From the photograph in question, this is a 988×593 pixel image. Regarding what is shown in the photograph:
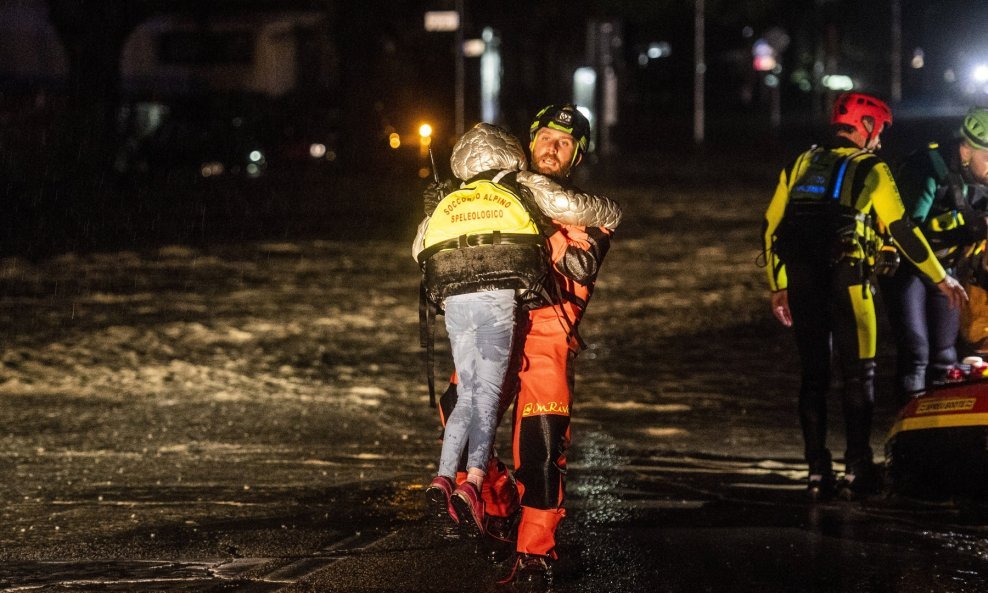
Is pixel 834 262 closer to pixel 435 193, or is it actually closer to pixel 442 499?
pixel 435 193

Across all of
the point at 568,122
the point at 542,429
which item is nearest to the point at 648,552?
the point at 542,429

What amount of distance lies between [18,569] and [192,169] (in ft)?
92.8

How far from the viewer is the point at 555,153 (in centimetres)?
593

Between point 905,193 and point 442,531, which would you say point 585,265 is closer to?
point 442,531

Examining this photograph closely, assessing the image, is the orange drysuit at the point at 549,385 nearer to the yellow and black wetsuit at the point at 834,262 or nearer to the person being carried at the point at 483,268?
the person being carried at the point at 483,268

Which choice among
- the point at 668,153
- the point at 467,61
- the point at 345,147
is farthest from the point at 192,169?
the point at 467,61

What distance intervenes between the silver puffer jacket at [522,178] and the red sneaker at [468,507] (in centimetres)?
93

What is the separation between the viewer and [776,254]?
7.45m

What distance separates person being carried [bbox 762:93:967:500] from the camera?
7148 millimetres

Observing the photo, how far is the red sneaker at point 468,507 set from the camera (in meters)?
5.50

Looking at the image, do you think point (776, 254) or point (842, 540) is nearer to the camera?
point (842, 540)

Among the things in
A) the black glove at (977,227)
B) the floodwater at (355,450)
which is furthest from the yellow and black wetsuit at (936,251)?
the floodwater at (355,450)

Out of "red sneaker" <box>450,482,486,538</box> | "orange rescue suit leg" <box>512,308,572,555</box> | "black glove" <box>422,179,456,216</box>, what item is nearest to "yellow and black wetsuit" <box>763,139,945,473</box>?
"orange rescue suit leg" <box>512,308,572,555</box>

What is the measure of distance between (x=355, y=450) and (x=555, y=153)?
321cm
